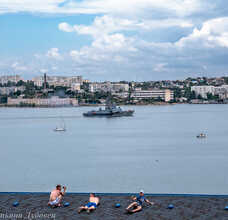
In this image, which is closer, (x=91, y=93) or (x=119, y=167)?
(x=119, y=167)

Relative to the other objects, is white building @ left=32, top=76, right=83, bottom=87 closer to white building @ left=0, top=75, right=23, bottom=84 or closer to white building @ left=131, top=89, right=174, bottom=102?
white building @ left=0, top=75, right=23, bottom=84

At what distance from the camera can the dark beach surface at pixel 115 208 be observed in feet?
17.1

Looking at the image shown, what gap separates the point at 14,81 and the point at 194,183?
146227mm

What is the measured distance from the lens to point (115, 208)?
18.3 feet

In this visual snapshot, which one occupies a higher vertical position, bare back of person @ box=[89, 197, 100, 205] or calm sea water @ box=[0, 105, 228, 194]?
bare back of person @ box=[89, 197, 100, 205]

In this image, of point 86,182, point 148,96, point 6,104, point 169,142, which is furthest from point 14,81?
point 86,182

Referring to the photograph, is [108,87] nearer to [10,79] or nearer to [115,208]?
[10,79]

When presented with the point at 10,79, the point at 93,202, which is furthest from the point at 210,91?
the point at 93,202

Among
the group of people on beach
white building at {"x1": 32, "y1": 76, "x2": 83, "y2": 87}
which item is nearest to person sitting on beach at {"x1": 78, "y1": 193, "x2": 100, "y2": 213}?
the group of people on beach

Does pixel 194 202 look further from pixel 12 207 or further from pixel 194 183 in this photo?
pixel 194 183

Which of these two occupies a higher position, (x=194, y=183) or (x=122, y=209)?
(x=122, y=209)

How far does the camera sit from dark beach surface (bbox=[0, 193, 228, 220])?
5.22 meters

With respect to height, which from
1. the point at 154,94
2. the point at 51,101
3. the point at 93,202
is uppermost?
the point at 93,202

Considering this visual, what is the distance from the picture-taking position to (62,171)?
1445cm
